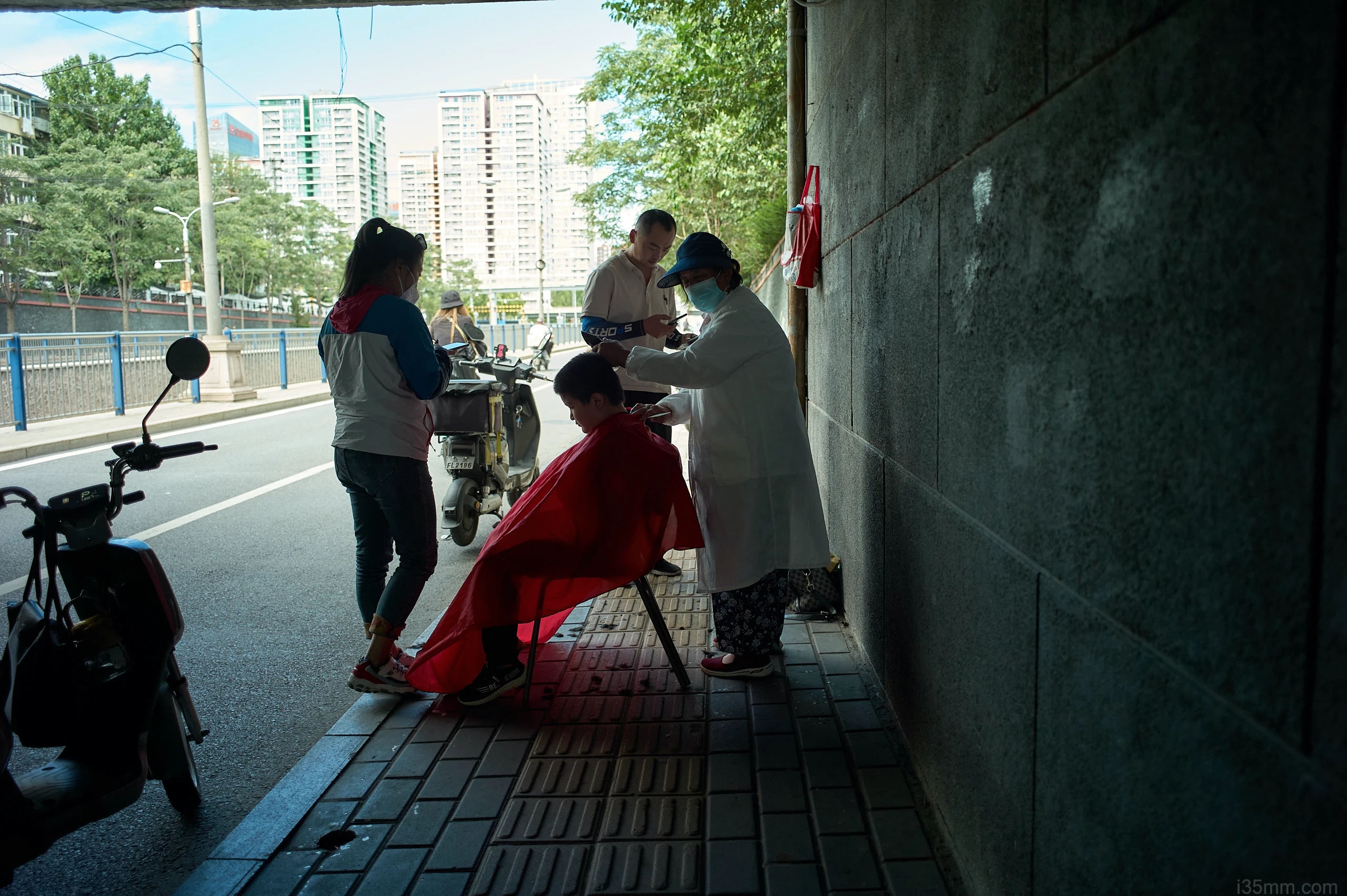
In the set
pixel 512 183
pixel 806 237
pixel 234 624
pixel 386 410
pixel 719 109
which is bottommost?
pixel 234 624

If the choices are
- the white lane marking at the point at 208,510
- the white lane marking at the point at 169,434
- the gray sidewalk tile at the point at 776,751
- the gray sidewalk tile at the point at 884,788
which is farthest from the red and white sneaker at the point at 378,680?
the white lane marking at the point at 169,434

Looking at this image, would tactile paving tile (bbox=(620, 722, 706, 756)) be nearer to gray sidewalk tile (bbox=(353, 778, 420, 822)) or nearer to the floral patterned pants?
the floral patterned pants

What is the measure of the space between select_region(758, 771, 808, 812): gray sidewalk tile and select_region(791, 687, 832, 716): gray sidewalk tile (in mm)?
519

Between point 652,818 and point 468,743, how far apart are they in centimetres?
86

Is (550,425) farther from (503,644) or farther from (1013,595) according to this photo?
(1013,595)

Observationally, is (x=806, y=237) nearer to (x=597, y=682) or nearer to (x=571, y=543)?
(x=571, y=543)

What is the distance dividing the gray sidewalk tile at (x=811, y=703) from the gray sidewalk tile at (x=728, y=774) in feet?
1.45

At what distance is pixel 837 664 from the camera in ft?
13.7

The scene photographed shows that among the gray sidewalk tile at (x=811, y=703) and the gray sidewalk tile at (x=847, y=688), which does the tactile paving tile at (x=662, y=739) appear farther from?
the gray sidewalk tile at (x=847, y=688)

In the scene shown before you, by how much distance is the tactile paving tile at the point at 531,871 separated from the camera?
2.52 m

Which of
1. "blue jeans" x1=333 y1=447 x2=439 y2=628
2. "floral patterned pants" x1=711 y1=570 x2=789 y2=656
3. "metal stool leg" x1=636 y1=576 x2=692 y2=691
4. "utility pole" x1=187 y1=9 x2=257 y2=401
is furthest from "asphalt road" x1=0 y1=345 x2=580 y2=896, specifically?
"utility pole" x1=187 y1=9 x2=257 y2=401

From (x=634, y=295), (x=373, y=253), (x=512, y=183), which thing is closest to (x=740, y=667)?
(x=373, y=253)

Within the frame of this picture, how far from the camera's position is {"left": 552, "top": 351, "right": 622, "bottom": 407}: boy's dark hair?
396 cm

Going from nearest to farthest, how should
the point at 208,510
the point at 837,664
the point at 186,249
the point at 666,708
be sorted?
1. the point at 666,708
2. the point at 837,664
3. the point at 208,510
4. the point at 186,249
